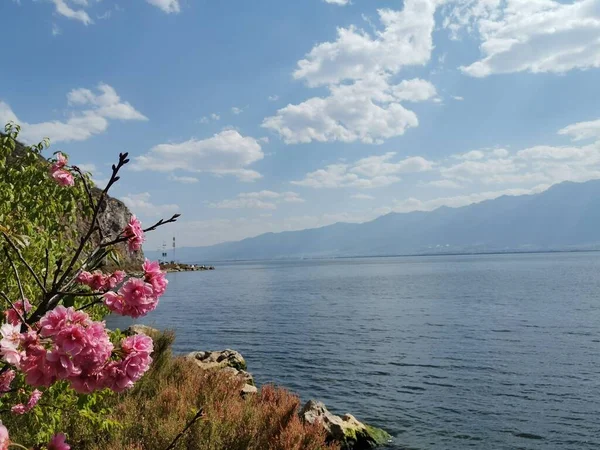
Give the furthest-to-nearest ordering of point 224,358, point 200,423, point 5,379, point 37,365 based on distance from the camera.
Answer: point 224,358
point 200,423
point 5,379
point 37,365

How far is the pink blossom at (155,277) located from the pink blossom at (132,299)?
0.41 ft

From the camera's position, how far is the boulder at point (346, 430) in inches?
581

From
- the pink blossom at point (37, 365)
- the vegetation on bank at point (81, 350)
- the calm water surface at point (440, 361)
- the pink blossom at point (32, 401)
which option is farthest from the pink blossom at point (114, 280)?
the calm water surface at point (440, 361)

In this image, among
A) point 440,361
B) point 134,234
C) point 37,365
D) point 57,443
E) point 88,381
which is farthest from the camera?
point 440,361

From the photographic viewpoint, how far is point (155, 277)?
3.81 meters

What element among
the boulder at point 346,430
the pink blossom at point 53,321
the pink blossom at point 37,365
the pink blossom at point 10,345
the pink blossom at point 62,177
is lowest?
the boulder at point 346,430

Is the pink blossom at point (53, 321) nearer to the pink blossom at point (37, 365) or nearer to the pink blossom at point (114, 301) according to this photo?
the pink blossom at point (37, 365)

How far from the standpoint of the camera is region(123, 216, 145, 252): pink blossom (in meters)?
4.12

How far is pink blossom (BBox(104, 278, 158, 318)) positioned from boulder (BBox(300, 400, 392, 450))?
11894 millimetres

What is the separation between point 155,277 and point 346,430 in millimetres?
13358

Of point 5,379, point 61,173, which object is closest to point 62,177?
point 61,173

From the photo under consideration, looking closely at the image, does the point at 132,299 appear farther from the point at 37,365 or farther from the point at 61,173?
the point at 61,173

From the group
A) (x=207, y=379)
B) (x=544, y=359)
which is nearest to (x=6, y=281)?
(x=207, y=379)

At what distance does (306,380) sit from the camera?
2428 centimetres
